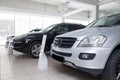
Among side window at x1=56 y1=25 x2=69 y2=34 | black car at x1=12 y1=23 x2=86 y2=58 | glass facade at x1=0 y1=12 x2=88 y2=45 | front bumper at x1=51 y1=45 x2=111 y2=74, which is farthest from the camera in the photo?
glass facade at x1=0 y1=12 x2=88 y2=45

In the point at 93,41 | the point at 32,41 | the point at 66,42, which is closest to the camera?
the point at 93,41

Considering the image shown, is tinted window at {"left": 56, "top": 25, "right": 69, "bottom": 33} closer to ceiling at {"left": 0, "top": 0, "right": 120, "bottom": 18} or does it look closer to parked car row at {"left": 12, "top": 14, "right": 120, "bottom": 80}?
parked car row at {"left": 12, "top": 14, "right": 120, "bottom": 80}

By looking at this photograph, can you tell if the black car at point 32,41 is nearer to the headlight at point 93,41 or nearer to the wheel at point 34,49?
the wheel at point 34,49

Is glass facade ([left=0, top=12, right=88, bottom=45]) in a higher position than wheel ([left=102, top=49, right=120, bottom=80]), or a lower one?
higher

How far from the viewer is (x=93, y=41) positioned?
2.13 m

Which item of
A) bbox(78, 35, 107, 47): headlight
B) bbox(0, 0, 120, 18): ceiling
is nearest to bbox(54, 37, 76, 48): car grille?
bbox(78, 35, 107, 47): headlight

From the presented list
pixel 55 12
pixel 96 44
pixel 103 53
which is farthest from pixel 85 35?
pixel 55 12

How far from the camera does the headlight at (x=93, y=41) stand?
2073 mm

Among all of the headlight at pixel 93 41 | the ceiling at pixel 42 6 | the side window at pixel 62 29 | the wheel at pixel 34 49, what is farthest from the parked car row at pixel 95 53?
the ceiling at pixel 42 6

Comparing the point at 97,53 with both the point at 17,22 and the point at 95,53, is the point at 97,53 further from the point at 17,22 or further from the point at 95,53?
the point at 17,22

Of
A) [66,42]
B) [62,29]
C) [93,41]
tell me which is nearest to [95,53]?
[93,41]

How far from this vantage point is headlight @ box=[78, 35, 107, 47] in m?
2.07

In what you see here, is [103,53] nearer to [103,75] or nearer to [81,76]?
[103,75]

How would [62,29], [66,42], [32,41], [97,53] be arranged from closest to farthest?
[97,53] < [66,42] < [32,41] < [62,29]
